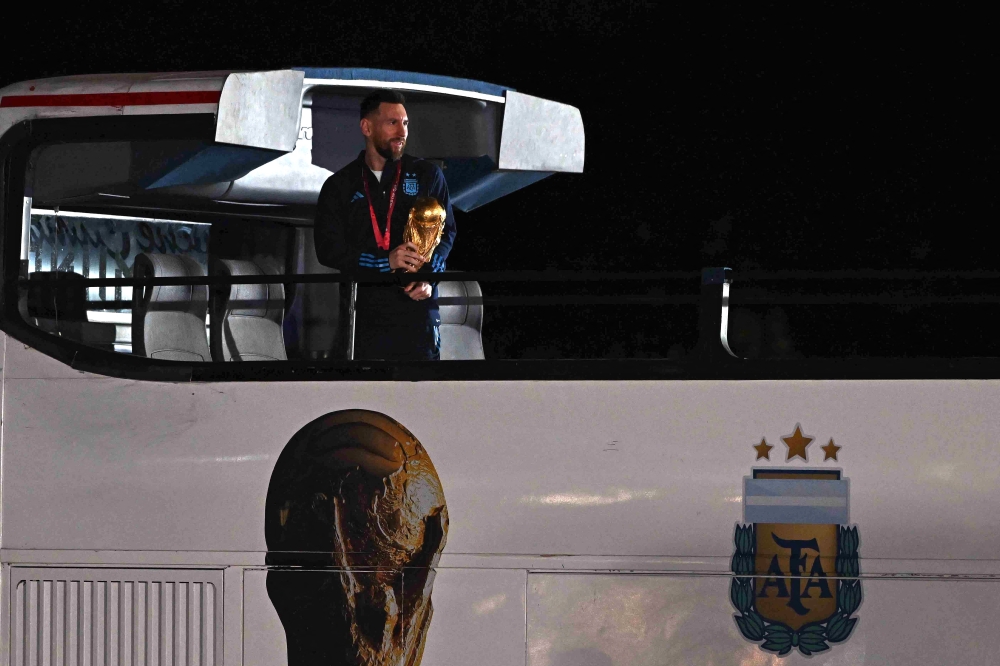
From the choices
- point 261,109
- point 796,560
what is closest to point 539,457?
point 796,560

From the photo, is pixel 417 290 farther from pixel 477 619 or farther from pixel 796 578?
pixel 796 578

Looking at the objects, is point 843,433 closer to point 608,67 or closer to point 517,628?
point 517,628

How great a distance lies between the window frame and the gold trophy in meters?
0.55

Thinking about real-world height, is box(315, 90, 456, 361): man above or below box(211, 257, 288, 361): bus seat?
above

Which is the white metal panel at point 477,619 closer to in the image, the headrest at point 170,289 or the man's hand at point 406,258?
the man's hand at point 406,258

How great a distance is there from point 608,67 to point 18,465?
656cm

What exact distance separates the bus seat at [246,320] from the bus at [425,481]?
26 centimetres

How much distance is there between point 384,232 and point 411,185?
0.19 metres

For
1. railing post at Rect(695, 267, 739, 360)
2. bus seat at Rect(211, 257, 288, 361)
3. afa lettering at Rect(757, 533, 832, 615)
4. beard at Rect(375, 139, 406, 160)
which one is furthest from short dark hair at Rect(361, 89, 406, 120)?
afa lettering at Rect(757, 533, 832, 615)

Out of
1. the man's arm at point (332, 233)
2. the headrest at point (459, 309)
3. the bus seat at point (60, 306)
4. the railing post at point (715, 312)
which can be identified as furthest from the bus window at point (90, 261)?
the railing post at point (715, 312)

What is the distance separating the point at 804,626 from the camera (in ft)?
10.2

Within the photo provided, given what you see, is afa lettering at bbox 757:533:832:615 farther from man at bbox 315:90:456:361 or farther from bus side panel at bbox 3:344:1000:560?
man at bbox 315:90:456:361

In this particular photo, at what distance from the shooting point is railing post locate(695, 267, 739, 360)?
324cm

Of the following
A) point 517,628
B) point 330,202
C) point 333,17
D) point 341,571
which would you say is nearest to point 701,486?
point 517,628
